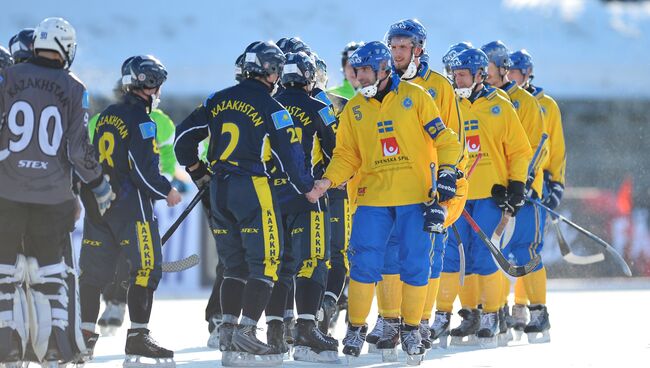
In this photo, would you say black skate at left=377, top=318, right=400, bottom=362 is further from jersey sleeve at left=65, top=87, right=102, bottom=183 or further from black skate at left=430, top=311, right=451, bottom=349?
jersey sleeve at left=65, top=87, right=102, bottom=183

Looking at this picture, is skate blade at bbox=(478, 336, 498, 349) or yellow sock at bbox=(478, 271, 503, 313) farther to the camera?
yellow sock at bbox=(478, 271, 503, 313)

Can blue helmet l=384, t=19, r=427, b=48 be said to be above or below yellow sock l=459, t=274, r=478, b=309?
above

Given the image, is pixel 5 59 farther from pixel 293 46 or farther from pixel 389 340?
pixel 389 340

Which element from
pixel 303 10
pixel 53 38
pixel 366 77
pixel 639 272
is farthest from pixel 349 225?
pixel 303 10

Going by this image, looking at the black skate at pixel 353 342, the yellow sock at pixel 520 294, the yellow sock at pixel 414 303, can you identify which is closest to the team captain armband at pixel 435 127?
the yellow sock at pixel 414 303

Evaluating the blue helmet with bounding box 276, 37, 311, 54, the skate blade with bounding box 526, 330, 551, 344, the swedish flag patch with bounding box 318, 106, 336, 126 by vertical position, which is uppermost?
the blue helmet with bounding box 276, 37, 311, 54

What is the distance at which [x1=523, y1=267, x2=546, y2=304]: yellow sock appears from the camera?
36.4 ft

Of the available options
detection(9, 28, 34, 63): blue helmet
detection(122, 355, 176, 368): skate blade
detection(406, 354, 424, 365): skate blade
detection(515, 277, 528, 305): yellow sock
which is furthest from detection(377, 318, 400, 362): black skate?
detection(9, 28, 34, 63): blue helmet

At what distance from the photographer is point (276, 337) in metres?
8.55

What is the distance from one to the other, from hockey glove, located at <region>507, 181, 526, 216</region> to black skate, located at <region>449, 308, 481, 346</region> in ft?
2.73

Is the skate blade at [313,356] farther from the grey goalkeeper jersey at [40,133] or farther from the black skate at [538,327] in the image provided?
the black skate at [538,327]

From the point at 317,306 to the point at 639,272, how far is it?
36.3 feet

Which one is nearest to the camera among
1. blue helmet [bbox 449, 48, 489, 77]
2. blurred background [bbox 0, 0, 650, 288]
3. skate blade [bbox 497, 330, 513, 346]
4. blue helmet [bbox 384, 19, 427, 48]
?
blue helmet [bbox 384, 19, 427, 48]

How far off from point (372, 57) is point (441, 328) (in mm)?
2448
